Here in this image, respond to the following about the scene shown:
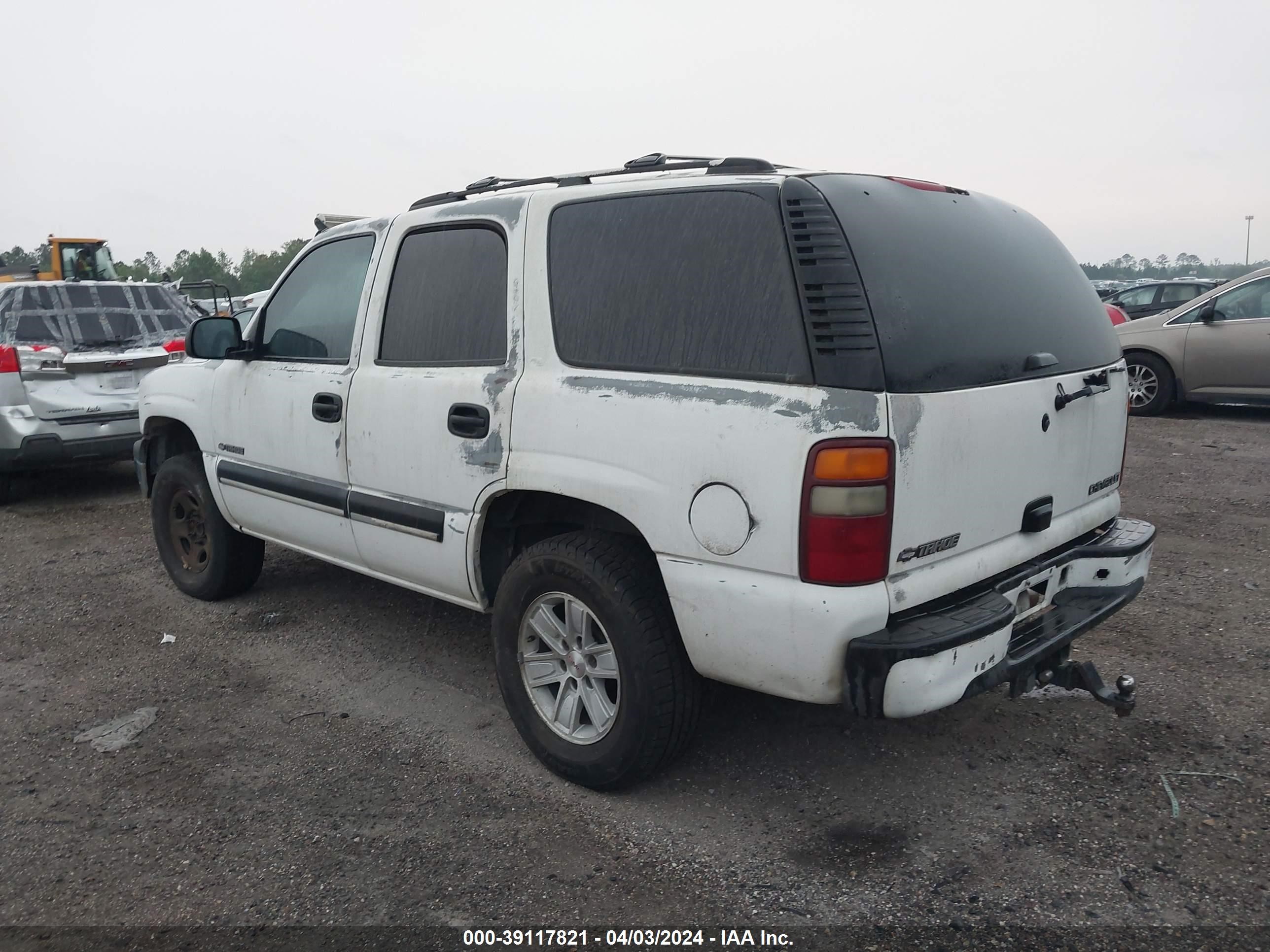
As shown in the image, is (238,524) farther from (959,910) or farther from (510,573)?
(959,910)

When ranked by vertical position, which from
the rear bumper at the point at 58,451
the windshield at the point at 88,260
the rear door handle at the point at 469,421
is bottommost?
the rear bumper at the point at 58,451

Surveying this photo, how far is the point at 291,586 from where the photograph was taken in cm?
542

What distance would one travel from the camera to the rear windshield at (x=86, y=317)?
7594 mm

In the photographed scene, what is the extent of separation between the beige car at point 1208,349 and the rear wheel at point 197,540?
875 centimetres

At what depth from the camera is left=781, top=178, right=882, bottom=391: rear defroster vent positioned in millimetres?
2510

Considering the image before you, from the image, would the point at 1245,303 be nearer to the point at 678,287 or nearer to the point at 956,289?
the point at 956,289

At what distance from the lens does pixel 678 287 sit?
290 cm

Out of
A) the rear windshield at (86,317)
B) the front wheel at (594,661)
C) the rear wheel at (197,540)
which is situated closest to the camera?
the front wheel at (594,661)

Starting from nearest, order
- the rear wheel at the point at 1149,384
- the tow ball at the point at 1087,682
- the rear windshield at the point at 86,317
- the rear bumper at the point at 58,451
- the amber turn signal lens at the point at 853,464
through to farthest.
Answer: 1. the amber turn signal lens at the point at 853,464
2. the tow ball at the point at 1087,682
3. the rear bumper at the point at 58,451
4. the rear windshield at the point at 86,317
5. the rear wheel at the point at 1149,384

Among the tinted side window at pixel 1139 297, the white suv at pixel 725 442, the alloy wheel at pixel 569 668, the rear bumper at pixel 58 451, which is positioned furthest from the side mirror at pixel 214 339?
the tinted side window at pixel 1139 297

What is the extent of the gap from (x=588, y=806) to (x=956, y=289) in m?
1.93

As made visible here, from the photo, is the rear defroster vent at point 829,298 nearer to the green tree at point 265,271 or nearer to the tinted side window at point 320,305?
the tinted side window at point 320,305

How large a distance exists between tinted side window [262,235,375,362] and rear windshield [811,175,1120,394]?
6.84 feet

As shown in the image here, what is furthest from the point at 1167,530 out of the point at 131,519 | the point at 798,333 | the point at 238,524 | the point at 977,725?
the point at 131,519
